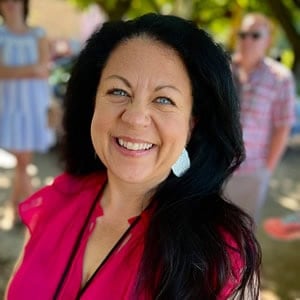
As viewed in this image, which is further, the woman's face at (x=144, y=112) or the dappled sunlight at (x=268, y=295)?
the dappled sunlight at (x=268, y=295)

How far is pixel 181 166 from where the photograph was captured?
1707mm

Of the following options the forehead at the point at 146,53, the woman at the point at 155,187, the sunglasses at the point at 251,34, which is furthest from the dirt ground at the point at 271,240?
the forehead at the point at 146,53

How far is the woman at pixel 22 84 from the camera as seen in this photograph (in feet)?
14.5

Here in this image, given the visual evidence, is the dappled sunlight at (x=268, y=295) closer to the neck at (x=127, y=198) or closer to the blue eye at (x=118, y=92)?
the neck at (x=127, y=198)

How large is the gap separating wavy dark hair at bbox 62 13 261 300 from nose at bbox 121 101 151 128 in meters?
0.16

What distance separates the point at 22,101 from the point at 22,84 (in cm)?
14

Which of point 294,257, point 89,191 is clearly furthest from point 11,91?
point 89,191

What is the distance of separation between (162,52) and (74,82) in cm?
43

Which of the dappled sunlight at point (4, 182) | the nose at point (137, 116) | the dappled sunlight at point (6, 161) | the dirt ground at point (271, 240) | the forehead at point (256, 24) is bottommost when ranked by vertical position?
the dappled sunlight at point (6, 161)

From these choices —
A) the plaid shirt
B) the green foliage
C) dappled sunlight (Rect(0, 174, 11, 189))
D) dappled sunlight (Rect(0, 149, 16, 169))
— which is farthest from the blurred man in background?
dappled sunlight (Rect(0, 149, 16, 169))

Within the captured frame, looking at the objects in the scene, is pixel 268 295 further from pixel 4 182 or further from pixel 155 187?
pixel 4 182

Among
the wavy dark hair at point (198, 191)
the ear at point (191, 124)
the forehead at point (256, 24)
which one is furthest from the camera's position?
the forehead at point (256, 24)

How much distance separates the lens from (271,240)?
4.93 meters

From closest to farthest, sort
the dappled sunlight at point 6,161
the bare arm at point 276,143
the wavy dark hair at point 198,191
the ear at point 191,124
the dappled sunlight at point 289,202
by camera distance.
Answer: the wavy dark hair at point 198,191 → the ear at point 191,124 → the bare arm at point 276,143 → the dappled sunlight at point 289,202 → the dappled sunlight at point 6,161
